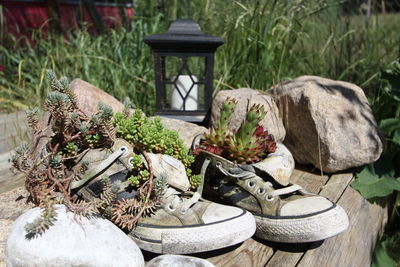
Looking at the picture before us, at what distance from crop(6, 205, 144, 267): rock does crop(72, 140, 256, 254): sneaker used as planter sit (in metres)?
0.12

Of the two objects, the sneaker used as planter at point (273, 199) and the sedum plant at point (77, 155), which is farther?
the sneaker used as planter at point (273, 199)

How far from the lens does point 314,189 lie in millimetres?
2047

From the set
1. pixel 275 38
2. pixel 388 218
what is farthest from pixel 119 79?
pixel 388 218

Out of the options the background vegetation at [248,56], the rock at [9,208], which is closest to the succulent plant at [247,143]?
the rock at [9,208]

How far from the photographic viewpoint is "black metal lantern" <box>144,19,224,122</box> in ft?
7.13

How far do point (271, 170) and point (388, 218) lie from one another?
152cm

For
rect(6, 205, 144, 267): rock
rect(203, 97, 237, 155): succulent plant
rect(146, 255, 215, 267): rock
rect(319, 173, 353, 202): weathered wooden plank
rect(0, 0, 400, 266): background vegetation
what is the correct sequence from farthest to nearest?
rect(0, 0, 400, 266): background vegetation
rect(319, 173, 353, 202): weathered wooden plank
rect(203, 97, 237, 155): succulent plant
rect(146, 255, 215, 267): rock
rect(6, 205, 144, 267): rock

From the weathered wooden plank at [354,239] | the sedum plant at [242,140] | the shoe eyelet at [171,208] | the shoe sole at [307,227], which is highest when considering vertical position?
the sedum plant at [242,140]

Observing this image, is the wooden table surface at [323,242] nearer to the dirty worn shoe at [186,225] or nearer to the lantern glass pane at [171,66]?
the dirty worn shoe at [186,225]

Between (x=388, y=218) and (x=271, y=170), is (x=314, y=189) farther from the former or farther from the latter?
(x=388, y=218)

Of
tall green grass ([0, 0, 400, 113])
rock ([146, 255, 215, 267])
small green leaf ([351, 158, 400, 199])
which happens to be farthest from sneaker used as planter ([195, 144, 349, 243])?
tall green grass ([0, 0, 400, 113])

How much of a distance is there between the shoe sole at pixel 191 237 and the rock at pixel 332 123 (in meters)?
0.98

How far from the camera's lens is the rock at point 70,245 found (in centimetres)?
111

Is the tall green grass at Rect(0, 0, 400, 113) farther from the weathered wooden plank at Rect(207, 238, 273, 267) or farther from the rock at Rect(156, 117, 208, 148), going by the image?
the weathered wooden plank at Rect(207, 238, 273, 267)
